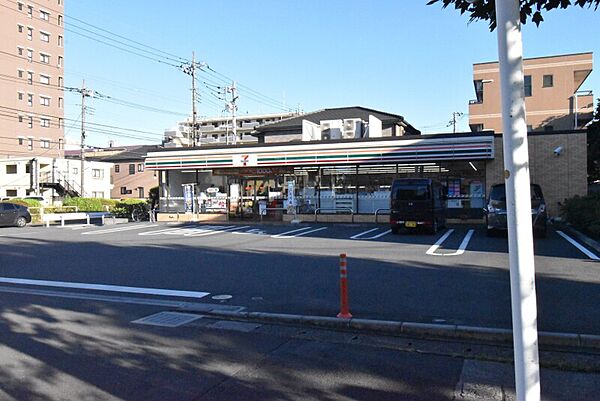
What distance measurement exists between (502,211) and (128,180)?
5775cm

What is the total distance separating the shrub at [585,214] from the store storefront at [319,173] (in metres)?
4.81

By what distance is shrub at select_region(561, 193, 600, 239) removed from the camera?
15122mm

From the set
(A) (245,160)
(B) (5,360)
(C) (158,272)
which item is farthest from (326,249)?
(A) (245,160)

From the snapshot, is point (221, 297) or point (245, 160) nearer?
point (221, 297)

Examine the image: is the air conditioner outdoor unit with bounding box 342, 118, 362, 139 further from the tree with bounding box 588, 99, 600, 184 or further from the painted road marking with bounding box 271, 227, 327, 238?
the tree with bounding box 588, 99, 600, 184

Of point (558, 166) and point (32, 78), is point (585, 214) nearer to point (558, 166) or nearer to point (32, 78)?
point (558, 166)

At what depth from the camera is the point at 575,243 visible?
14812 millimetres

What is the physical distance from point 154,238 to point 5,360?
47.5 ft

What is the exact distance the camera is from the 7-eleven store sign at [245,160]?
90.7 feet

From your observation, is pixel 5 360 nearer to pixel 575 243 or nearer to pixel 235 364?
pixel 235 364

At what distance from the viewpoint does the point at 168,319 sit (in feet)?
23.7

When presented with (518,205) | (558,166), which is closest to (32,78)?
(558,166)

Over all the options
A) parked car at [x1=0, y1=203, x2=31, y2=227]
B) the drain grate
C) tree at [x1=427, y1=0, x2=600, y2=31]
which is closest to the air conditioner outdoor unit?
parked car at [x1=0, y1=203, x2=31, y2=227]

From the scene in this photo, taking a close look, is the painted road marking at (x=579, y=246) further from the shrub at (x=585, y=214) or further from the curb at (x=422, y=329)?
the curb at (x=422, y=329)
